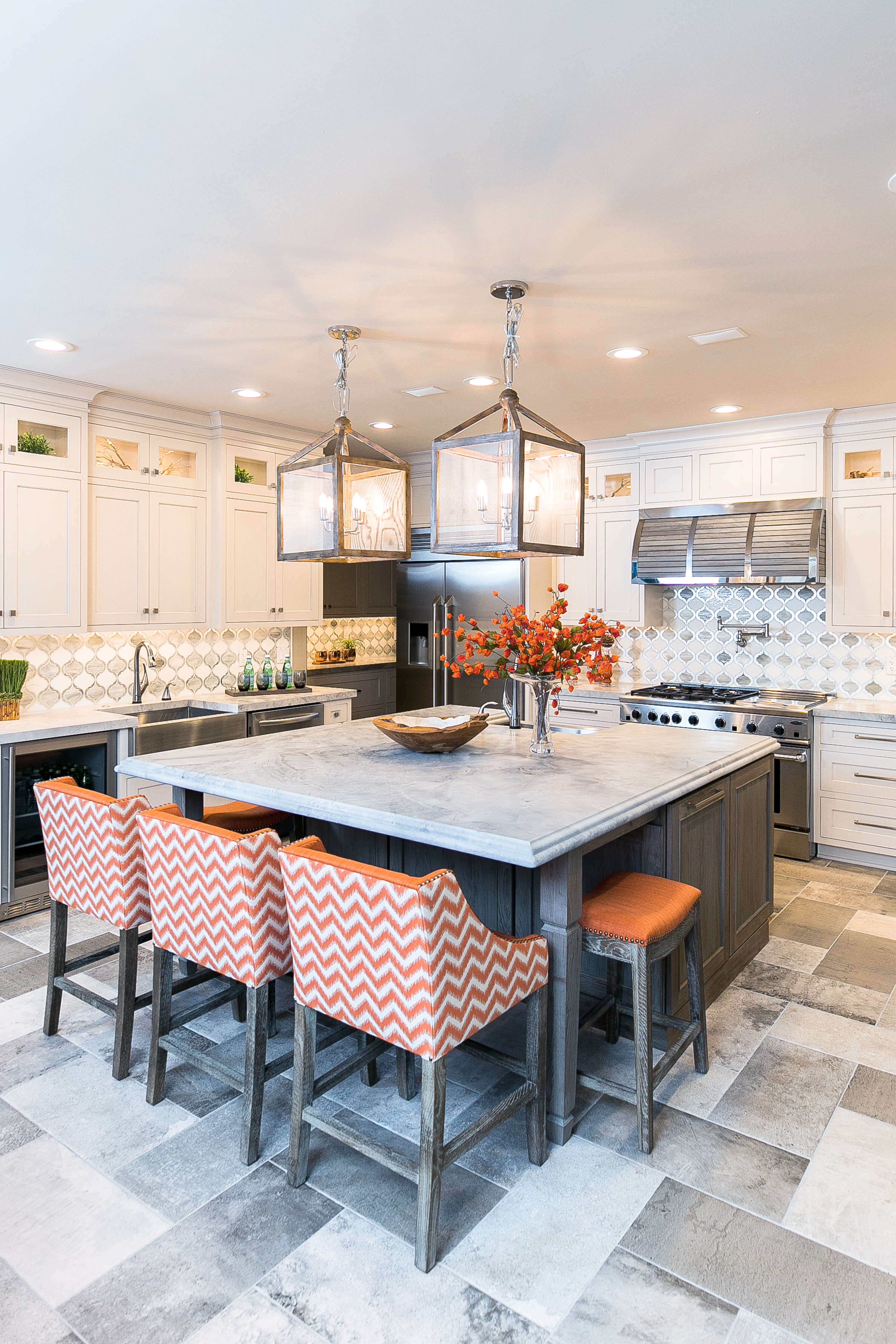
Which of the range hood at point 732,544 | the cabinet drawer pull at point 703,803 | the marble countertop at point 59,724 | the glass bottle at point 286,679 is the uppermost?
the range hood at point 732,544

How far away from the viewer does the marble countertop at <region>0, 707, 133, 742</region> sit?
3.93 m

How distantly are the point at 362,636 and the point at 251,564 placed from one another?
1694mm

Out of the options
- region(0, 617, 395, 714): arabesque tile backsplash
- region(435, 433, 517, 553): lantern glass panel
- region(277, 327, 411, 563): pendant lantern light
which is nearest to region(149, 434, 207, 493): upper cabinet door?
region(0, 617, 395, 714): arabesque tile backsplash

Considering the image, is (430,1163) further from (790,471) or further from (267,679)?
(790,471)

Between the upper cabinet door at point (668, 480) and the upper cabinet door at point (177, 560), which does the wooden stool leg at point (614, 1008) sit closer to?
the upper cabinet door at point (177, 560)

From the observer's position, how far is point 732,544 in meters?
5.13

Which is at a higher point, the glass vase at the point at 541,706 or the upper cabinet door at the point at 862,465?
the upper cabinet door at the point at 862,465

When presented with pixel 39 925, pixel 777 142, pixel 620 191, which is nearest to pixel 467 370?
pixel 620 191

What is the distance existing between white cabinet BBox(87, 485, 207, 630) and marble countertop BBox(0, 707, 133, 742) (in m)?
0.53

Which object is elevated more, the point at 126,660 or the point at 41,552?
the point at 41,552

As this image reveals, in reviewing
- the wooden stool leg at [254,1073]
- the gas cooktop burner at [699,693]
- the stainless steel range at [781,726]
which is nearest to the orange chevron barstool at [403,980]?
the wooden stool leg at [254,1073]

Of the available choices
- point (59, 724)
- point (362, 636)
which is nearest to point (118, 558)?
point (59, 724)

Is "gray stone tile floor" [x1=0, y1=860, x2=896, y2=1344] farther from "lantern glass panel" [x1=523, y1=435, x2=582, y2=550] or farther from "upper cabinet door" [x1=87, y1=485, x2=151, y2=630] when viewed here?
"upper cabinet door" [x1=87, y1=485, x2=151, y2=630]

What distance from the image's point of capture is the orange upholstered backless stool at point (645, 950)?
2.23m
